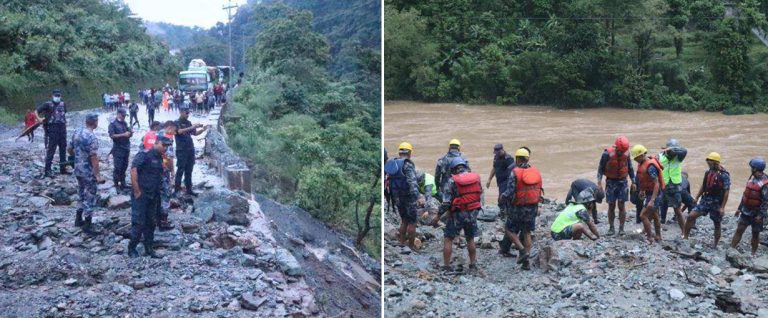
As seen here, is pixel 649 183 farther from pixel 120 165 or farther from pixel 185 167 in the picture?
pixel 120 165

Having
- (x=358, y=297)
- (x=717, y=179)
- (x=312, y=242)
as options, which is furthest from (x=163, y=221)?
(x=717, y=179)

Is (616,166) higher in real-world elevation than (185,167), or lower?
lower

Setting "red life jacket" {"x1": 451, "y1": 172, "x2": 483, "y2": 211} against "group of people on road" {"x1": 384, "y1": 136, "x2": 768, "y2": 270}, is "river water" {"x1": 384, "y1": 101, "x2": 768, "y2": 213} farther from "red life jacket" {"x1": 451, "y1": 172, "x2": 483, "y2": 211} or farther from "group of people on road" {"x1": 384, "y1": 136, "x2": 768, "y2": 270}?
"red life jacket" {"x1": 451, "y1": 172, "x2": 483, "y2": 211}

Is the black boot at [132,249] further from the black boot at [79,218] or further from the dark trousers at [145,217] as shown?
the black boot at [79,218]

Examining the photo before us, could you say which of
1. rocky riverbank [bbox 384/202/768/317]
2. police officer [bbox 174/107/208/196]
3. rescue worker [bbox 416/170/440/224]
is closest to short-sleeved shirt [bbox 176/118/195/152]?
police officer [bbox 174/107/208/196]

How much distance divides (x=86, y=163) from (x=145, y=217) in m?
0.22

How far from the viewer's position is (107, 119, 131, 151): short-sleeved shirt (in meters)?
2.23

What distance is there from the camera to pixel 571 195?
19.4 ft

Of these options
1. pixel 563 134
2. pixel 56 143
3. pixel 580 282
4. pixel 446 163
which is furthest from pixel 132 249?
pixel 563 134

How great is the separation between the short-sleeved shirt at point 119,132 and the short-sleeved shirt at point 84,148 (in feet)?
0.20

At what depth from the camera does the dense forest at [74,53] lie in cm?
212

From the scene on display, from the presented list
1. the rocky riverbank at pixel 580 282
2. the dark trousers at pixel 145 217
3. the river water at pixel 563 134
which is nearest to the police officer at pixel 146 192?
the dark trousers at pixel 145 217

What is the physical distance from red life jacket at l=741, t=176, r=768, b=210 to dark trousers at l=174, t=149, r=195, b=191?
3866mm

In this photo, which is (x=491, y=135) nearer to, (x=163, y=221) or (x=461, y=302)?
(x=461, y=302)
